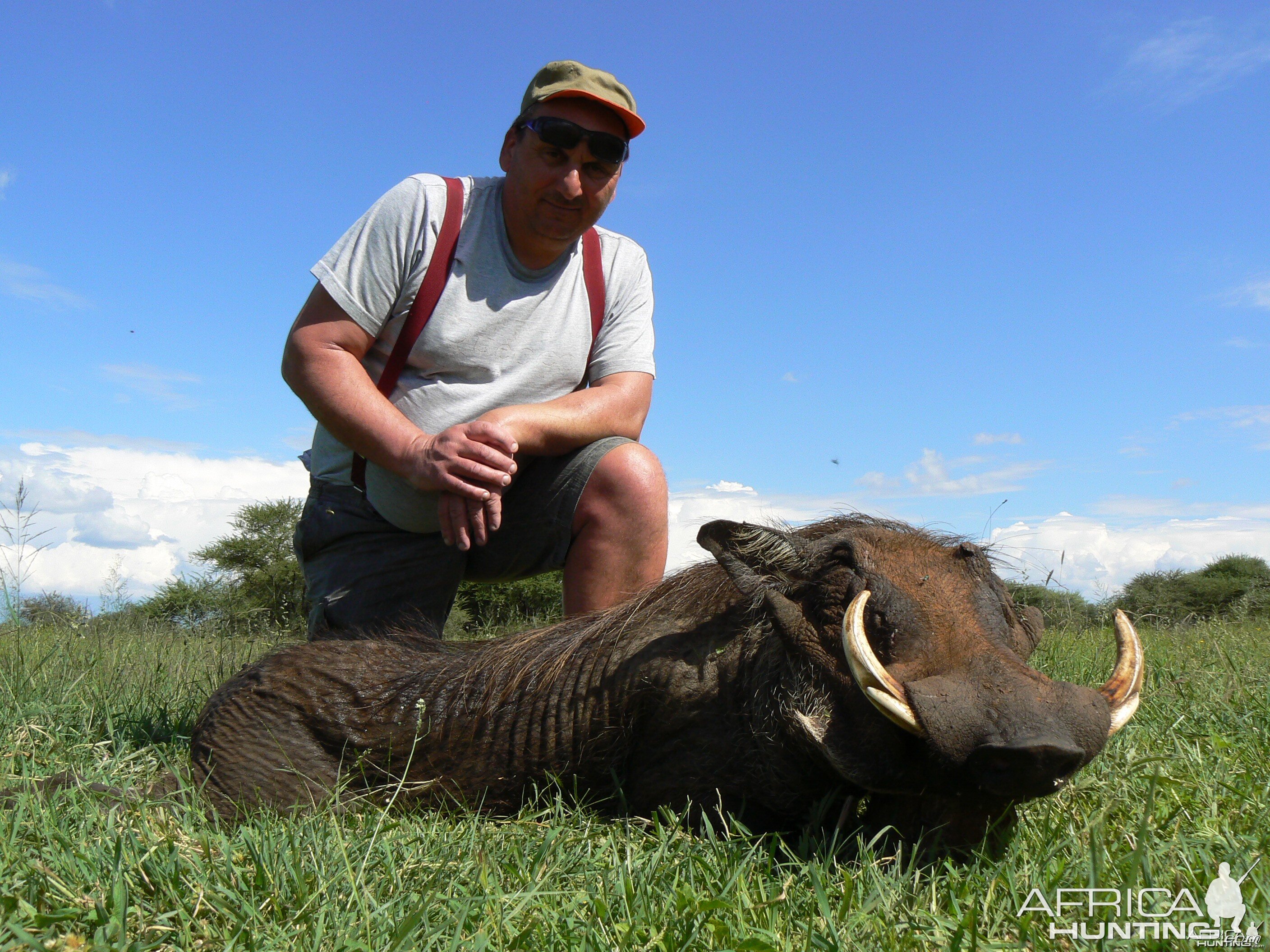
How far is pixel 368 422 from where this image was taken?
3367mm

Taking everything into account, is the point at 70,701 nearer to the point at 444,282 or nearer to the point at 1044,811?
the point at 444,282

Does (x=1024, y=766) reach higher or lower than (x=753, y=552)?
lower

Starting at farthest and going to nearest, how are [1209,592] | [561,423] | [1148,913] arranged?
[1209,592] → [561,423] → [1148,913]

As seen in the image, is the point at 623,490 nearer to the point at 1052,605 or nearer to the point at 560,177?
the point at 560,177

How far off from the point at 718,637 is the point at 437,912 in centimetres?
120

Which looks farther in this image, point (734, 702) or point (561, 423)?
point (561, 423)

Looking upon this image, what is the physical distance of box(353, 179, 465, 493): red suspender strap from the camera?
12.0ft

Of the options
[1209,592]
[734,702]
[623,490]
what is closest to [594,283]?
[623,490]

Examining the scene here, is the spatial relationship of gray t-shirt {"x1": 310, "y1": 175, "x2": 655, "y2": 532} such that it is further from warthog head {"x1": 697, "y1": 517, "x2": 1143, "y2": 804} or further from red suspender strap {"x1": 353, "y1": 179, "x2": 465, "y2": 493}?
warthog head {"x1": 697, "y1": 517, "x2": 1143, "y2": 804}

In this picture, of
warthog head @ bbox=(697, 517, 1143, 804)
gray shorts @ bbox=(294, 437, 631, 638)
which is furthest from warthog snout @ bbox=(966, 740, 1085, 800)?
gray shorts @ bbox=(294, 437, 631, 638)

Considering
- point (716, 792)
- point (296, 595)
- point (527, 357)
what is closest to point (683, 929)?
point (716, 792)

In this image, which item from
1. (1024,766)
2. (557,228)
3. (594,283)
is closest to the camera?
(1024,766)

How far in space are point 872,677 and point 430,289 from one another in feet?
7.55

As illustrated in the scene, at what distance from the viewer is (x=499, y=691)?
3055mm
